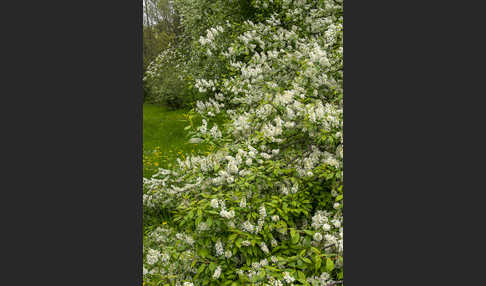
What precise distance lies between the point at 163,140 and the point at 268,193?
2.93 m

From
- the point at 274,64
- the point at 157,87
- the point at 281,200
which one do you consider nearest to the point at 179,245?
the point at 281,200

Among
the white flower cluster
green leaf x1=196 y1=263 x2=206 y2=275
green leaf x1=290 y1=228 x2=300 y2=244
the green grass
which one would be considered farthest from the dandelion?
the white flower cluster

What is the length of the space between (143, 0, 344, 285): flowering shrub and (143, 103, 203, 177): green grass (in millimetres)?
1138

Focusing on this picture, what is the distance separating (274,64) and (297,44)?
18.1 inches

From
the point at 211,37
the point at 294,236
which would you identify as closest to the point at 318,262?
the point at 294,236

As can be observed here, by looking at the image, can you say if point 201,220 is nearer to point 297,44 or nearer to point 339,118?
point 339,118

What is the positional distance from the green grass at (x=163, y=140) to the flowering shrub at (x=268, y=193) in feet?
3.73

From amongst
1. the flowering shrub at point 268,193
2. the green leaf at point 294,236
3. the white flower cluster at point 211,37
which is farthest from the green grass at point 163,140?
the green leaf at point 294,236

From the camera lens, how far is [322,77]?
2918 mm

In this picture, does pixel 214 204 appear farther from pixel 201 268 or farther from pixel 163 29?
pixel 163 29

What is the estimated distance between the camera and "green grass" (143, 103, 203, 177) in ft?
14.6

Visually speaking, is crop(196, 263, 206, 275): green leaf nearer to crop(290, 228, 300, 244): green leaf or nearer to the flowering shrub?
the flowering shrub

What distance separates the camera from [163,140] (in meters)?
5.00

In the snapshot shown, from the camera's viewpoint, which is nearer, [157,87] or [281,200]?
[281,200]
